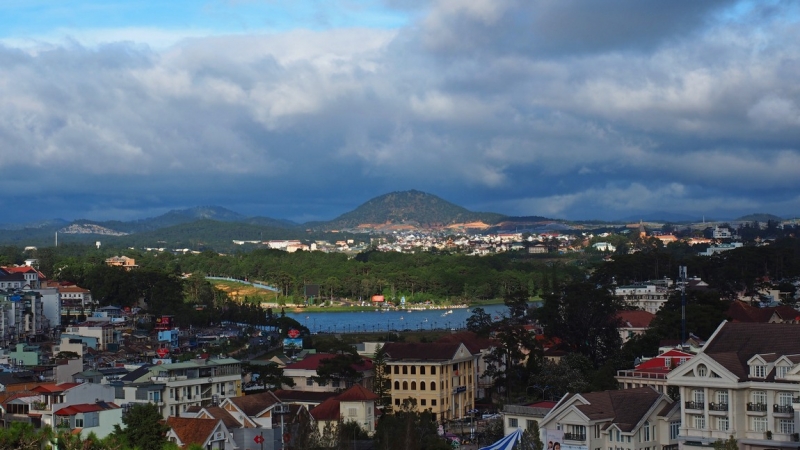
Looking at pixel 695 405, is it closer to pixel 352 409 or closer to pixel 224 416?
pixel 352 409

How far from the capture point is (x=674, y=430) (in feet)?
76.8

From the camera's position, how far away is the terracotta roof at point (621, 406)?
23.2 meters

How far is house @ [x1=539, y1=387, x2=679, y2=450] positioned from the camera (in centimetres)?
2306

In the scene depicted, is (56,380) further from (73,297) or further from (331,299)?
(331,299)

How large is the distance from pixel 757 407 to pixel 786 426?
68 cm

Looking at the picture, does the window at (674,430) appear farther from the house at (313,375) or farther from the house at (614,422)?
the house at (313,375)

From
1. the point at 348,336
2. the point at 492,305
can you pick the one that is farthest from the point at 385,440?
the point at 492,305

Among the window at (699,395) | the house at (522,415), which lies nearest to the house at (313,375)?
the house at (522,415)

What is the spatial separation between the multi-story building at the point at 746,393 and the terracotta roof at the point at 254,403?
9.47 m

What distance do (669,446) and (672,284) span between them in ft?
119

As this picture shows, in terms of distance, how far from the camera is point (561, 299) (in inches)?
1629


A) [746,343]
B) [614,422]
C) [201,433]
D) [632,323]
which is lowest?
[201,433]

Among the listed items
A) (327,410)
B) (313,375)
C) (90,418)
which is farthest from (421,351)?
(90,418)

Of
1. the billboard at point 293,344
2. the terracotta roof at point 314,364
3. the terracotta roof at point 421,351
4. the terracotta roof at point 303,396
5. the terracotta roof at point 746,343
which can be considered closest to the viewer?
the terracotta roof at point 746,343
